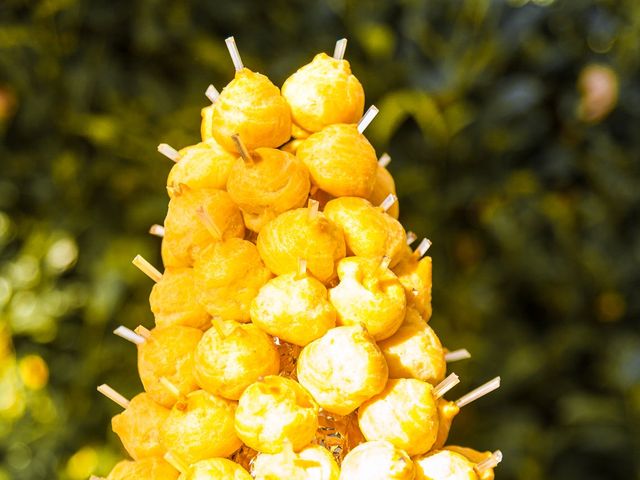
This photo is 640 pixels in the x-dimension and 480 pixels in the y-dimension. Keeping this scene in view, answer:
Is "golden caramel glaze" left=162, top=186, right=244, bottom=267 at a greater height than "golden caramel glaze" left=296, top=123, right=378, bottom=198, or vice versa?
"golden caramel glaze" left=296, top=123, right=378, bottom=198

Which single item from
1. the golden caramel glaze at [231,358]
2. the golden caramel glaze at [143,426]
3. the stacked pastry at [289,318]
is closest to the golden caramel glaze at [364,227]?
the stacked pastry at [289,318]

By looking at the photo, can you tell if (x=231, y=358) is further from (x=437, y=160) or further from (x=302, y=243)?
(x=437, y=160)

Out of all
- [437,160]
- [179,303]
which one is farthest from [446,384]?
[437,160]

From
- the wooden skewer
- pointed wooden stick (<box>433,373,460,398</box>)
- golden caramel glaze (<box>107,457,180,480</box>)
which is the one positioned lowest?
golden caramel glaze (<box>107,457,180,480</box>)

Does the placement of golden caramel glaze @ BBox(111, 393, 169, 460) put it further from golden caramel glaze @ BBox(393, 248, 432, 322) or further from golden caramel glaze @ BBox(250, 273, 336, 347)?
golden caramel glaze @ BBox(393, 248, 432, 322)

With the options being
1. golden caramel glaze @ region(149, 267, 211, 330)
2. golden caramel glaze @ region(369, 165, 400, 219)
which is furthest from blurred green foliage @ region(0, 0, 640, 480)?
golden caramel glaze @ region(149, 267, 211, 330)

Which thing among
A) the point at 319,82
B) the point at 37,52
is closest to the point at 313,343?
the point at 319,82

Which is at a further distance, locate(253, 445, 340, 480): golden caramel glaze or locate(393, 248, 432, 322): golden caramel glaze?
locate(393, 248, 432, 322): golden caramel glaze
